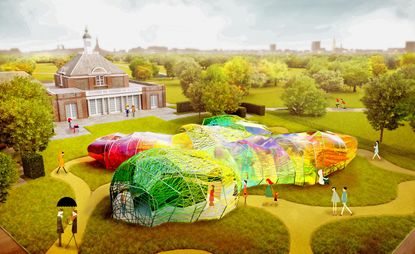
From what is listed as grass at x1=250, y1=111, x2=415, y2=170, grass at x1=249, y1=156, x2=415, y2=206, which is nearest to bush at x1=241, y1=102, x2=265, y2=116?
grass at x1=250, y1=111, x2=415, y2=170

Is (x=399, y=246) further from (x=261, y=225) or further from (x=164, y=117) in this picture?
(x=164, y=117)

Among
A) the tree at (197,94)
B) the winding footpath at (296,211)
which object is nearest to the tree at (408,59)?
the tree at (197,94)

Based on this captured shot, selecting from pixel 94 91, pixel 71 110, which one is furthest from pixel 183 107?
pixel 71 110

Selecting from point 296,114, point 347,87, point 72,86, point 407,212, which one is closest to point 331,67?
point 347,87

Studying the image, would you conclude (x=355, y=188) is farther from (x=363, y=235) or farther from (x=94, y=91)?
(x=94, y=91)

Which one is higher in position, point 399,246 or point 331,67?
point 331,67
